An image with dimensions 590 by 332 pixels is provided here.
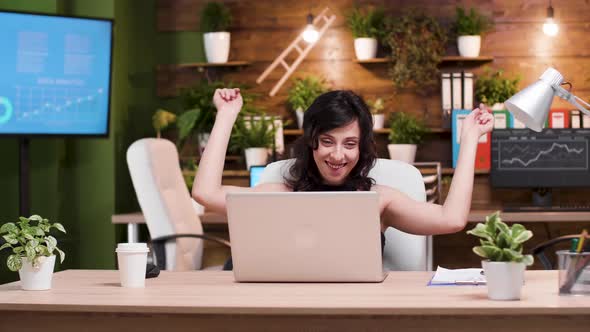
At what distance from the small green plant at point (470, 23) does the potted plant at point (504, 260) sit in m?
3.70

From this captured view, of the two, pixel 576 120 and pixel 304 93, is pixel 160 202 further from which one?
pixel 576 120

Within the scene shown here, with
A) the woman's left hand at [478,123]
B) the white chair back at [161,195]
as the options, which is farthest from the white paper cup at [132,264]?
the white chair back at [161,195]

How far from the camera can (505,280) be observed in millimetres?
2037

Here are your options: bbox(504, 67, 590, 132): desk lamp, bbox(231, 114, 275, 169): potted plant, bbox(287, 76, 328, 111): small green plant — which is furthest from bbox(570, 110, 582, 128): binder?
bbox(504, 67, 590, 132): desk lamp

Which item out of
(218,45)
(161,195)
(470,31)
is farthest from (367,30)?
(161,195)

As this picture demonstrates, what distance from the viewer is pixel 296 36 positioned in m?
5.98

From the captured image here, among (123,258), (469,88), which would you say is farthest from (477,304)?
(469,88)

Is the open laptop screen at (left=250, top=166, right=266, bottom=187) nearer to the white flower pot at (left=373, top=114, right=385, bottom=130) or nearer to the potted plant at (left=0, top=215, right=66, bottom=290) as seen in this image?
the white flower pot at (left=373, top=114, right=385, bottom=130)

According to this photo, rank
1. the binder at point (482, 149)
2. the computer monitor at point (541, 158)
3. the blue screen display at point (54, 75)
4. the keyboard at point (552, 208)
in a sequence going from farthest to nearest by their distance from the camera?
the binder at point (482, 149) < the computer monitor at point (541, 158) < the keyboard at point (552, 208) < the blue screen display at point (54, 75)

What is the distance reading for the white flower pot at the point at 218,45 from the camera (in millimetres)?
5848

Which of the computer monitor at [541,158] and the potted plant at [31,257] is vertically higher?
the computer monitor at [541,158]

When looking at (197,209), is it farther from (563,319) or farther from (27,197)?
(563,319)

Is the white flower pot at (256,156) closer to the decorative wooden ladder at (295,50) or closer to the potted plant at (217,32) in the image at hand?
the decorative wooden ladder at (295,50)

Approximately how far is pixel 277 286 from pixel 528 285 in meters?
0.57
